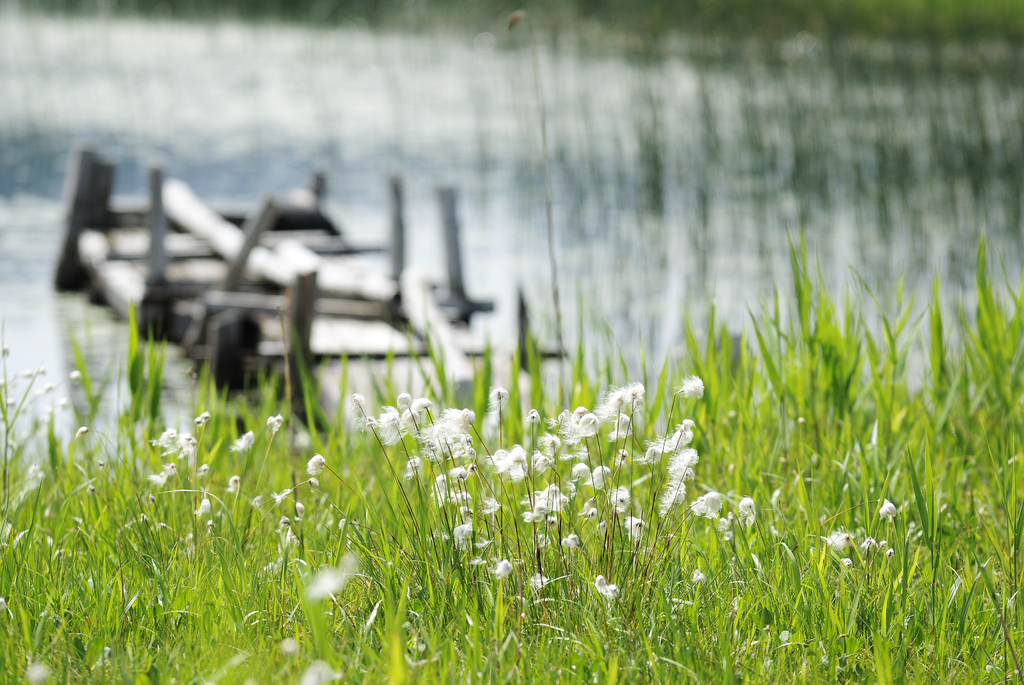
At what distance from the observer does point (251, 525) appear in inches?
92.8

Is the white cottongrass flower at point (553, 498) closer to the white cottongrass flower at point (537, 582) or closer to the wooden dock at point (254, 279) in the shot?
the white cottongrass flower at point (537, 582)

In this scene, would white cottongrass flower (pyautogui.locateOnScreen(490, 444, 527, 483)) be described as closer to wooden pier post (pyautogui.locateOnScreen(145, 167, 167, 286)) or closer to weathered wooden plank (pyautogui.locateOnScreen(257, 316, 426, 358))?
weathered wooden plank (pyautogui.locateOnScreen(257, 316, 426, 358))

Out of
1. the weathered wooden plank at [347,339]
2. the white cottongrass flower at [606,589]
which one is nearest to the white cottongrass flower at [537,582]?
the white cottongrass flower at [606,589]

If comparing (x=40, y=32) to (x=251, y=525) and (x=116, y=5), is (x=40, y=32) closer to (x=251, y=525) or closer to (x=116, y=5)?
(x=116, y=5)

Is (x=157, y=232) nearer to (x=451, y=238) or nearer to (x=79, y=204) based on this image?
(x=79, y=204)

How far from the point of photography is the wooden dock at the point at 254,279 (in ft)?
21.7

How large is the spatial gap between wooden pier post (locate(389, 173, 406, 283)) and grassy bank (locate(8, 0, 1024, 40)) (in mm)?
4506

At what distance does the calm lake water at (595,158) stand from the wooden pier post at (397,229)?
4.02 ft

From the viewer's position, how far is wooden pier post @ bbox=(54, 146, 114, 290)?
→ 9.96 meters

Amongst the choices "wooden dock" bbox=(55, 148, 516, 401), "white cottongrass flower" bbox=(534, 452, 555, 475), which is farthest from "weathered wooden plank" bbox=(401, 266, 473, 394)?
"white cottongrass flower" bbox=(534, 452, 555, 475)

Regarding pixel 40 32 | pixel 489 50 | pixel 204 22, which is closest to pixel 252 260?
pixel 489 50

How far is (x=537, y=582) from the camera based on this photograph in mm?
1800

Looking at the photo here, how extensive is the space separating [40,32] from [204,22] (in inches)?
174

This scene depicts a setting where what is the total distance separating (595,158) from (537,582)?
9908 millimetres
